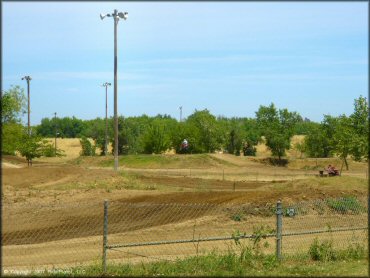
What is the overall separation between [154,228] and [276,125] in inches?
2204

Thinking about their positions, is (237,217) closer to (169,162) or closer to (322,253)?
(322,253)

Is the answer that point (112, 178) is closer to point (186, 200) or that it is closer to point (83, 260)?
point (186, 200)

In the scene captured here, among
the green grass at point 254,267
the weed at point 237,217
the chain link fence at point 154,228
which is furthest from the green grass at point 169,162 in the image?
the green grass at point 254,267

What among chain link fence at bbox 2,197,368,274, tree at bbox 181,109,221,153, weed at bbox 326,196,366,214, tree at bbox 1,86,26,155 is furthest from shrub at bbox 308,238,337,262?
tree at bbox 181,109,221,153

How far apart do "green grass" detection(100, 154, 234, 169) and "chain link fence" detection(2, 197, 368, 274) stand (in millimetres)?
37975

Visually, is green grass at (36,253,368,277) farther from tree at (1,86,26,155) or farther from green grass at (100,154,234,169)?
green grass at (100,154,234,169)

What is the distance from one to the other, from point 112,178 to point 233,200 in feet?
45.7

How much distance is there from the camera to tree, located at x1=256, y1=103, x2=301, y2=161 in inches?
2913

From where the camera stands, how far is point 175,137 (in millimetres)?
79500

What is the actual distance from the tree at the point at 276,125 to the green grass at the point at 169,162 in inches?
454

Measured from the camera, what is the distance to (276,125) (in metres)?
74.6

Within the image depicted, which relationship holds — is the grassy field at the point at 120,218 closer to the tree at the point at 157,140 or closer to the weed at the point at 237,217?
the weed at the point at 237,217

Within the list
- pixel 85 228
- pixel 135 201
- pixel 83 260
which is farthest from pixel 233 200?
pixel 83 260

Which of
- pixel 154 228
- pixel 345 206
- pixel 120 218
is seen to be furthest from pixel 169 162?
pixel 154 228
